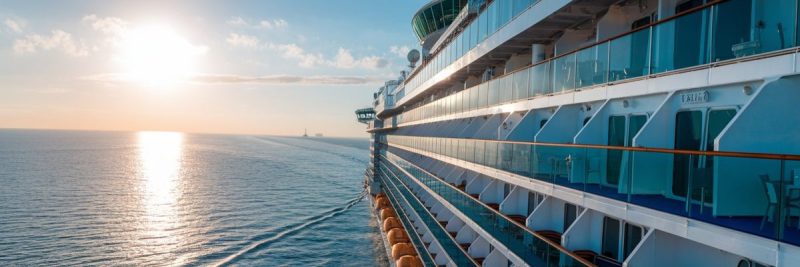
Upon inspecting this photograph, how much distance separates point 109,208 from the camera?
48.9 metres

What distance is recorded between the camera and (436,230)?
20688 millimetres

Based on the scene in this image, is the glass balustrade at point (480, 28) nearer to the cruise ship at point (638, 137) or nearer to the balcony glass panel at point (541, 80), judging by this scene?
the cruise ship at point (638, 137)

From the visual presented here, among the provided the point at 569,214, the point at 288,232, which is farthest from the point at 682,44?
the point at 288,232

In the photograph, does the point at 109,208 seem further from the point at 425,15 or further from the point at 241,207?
the point at 425,15

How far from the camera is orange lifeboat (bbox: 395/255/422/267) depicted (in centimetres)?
2252

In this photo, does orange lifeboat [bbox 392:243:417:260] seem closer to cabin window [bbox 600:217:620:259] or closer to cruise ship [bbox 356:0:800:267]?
cruise ship [bbox 356:0:800:267]

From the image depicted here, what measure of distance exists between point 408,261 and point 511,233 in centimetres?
1142

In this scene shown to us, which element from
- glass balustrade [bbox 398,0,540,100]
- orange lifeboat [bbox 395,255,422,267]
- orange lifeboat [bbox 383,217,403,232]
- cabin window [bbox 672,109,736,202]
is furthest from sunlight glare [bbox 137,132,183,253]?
cabin window [bbox 672,109,736,202]

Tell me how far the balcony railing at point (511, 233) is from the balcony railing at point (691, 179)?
1.21 metres

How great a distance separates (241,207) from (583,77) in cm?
4686

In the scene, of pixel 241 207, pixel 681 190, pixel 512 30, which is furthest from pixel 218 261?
pixel 681 190

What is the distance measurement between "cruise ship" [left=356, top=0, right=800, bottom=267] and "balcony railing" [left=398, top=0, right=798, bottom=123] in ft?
0.07

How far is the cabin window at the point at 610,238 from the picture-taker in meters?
9.34

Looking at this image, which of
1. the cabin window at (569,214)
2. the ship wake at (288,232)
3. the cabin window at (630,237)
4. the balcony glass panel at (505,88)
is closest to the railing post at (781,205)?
the cabin window at (630,237)
